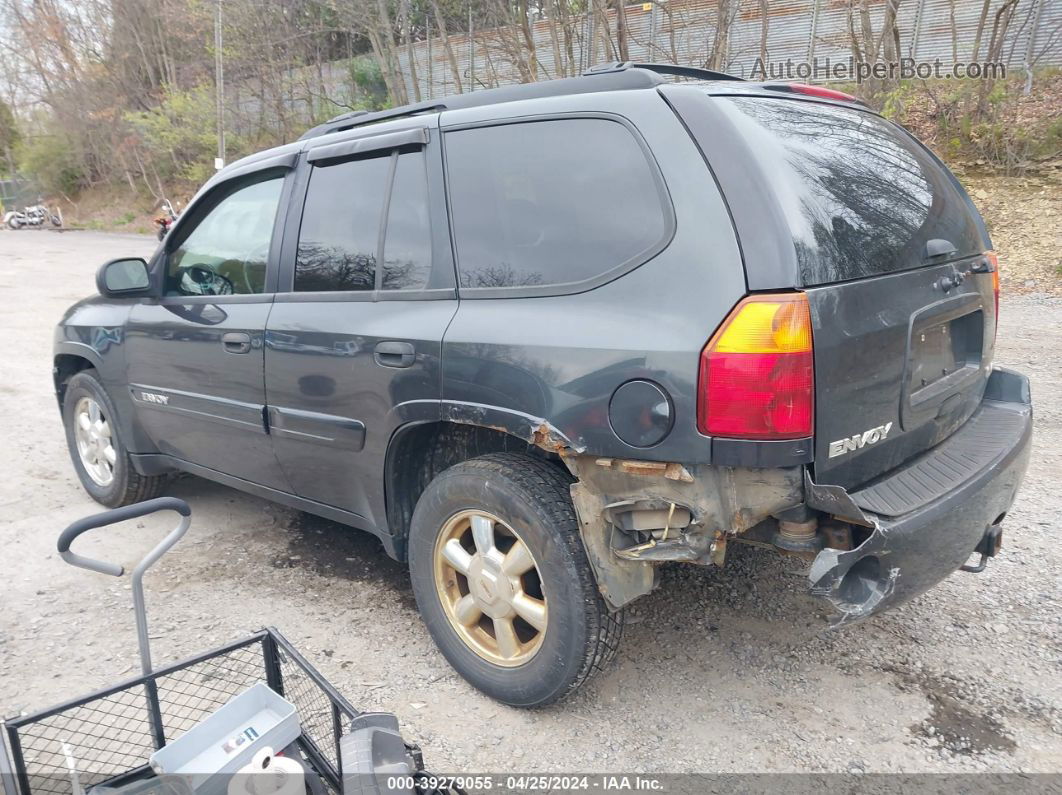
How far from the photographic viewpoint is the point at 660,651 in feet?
9.81

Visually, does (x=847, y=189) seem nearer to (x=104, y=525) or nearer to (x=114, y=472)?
(x=104, y=525)

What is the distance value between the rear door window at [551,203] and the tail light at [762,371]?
1.20 ft

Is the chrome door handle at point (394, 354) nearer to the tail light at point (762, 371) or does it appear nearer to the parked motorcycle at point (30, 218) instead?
the tail light at point (762, 371)

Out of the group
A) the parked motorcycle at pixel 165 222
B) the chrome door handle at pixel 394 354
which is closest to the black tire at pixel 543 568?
the chrome door handle at pixel 394 354

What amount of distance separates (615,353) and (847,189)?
0.92m

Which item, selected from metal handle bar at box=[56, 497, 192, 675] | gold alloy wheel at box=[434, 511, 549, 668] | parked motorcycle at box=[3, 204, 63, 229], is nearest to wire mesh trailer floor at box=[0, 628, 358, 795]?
metal handle bar at box=[56, 497, 192, 675]

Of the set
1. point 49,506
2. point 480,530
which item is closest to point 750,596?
point 480,530

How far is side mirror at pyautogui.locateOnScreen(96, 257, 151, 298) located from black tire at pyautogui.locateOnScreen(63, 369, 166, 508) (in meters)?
0.67

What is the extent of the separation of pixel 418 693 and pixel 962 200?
2836 millimetres

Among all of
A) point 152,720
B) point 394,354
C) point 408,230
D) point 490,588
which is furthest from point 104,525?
point 408,230

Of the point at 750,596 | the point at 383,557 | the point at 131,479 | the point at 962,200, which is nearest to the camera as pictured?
the point at 962,200

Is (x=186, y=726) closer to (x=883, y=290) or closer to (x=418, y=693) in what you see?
(x=418, y=693)

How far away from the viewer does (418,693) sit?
2.80m

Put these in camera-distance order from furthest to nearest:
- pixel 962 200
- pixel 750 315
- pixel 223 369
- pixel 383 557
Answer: pixel 383 557
pixel 223 369
pixel 962 200
pixel 750 315
